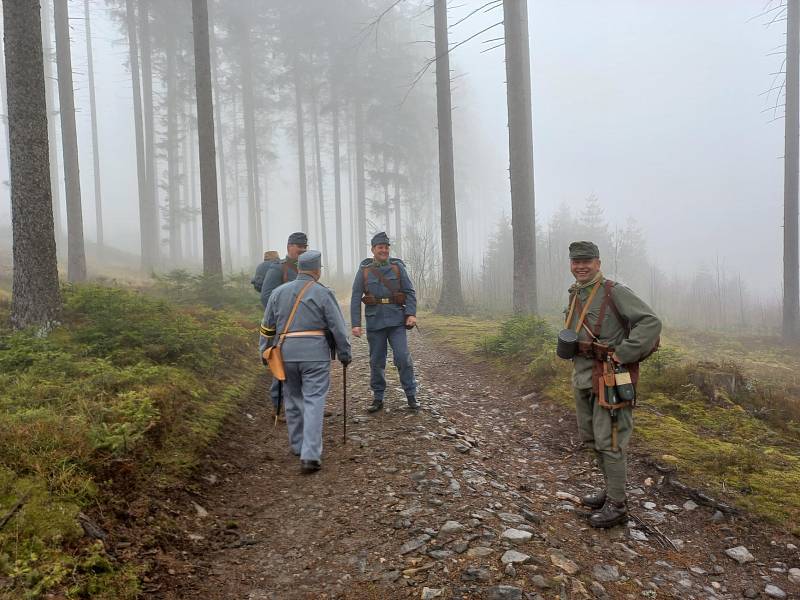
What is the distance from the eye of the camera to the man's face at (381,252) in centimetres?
675

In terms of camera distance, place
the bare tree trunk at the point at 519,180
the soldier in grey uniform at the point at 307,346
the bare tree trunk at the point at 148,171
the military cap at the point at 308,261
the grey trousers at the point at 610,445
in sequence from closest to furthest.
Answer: the grey trousers at the point at 610,445 → the soldier in grey uniform at the point at 307,346 → the military cap at the point at 308,261 → the bare tree trunk at the point at 519,180 → the bare tree trunk at the point at 148,171

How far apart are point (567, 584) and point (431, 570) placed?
0.87m

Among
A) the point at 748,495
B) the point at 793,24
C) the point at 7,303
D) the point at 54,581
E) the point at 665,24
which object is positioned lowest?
the point at 748,495

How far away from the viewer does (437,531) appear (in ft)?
11.8

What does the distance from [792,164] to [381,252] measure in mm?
14703

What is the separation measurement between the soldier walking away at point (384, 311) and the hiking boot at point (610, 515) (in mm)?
3143

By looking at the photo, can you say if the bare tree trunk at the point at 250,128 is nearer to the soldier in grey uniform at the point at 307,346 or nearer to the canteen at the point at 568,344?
the soldier in grey uniform at the point at 307,346

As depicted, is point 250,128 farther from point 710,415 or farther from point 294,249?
point 710,415

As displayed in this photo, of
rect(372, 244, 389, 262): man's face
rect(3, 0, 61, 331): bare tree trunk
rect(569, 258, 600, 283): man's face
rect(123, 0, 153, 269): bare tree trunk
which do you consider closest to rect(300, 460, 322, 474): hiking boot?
rect(372, 244, 389, 262): man's face

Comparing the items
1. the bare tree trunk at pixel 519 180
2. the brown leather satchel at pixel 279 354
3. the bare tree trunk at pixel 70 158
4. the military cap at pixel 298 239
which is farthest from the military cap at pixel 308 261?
the bare tree trunk at pixel 70 158

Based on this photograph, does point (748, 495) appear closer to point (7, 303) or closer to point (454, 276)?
point (7, 303)

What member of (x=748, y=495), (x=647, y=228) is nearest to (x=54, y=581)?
(x=748, y=495)

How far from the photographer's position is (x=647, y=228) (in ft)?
201

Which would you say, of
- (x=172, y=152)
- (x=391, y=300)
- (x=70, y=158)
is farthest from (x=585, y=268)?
(x=172, y=152)
